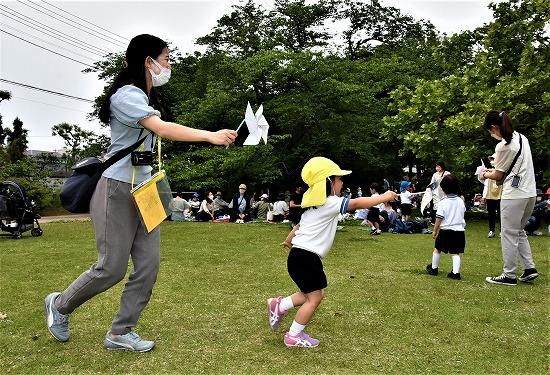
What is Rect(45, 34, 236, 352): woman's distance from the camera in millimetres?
3490

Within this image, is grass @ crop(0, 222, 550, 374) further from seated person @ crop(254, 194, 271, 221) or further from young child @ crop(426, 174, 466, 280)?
seated person @ crop(254, 194, 271, 221)

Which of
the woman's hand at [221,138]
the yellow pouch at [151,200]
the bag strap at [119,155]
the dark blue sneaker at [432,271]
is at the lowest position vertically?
the dark blue sneaker at [432,271]

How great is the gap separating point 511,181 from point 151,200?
4.42 meters

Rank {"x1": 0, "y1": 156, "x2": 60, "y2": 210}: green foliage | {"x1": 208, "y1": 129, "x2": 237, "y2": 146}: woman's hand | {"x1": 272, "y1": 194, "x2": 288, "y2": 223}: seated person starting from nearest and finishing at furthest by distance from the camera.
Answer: {"x1": 208, "y1": 129, "x2": 237, "y2": 146}: woman's hand
{"x1": 272, "y1": 194, "x2": 288, "y2": 223}: seated person
{"x1": 0, "y1": 156, "x2": 60, "y2": 210}: green foliage

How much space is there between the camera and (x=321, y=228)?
397 centimetres

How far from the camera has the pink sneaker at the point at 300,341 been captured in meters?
3.74

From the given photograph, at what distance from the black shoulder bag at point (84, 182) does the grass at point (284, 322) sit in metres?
1.06

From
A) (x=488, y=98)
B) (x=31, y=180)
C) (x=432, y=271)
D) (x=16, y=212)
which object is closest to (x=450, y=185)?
(x=432, y=271)

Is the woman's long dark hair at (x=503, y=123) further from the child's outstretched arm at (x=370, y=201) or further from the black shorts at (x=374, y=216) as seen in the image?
the black shorts at (x=374, y=216)

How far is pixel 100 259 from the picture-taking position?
3.52 meters

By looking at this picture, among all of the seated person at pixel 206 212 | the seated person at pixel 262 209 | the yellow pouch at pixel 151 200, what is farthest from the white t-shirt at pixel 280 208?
the yellow pouch at pixel 151 200

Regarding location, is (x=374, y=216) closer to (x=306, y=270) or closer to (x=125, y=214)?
(x=306, y=270)

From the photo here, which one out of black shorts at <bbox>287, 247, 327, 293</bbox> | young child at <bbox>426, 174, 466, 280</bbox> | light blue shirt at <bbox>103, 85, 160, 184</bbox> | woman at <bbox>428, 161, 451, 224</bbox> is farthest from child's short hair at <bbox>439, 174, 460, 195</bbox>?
woman at <bbox>428, 161, 451, 224</bbox>

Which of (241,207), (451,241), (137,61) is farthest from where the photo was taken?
(241,207)
